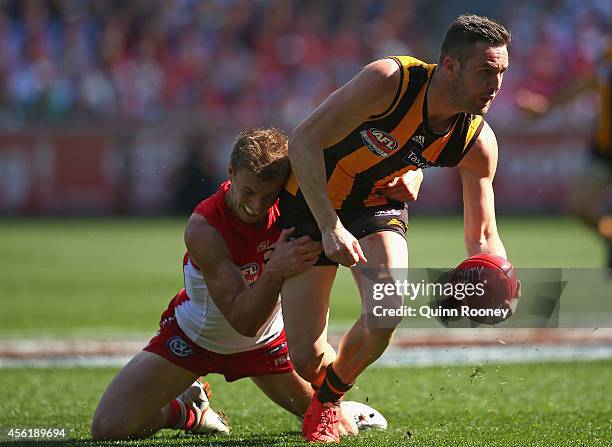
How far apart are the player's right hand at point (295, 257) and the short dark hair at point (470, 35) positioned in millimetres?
965

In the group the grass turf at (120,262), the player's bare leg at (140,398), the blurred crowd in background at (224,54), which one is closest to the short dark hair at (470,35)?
the player's bare leg at (140,398)

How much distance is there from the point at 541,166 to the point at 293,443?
14.5 meters

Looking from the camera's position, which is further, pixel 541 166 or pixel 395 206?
pixel 541 166

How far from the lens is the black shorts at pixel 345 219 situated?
4582 mm

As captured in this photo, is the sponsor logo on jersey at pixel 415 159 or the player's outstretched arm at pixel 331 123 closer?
the player's outstretched arm at pixel 331 123

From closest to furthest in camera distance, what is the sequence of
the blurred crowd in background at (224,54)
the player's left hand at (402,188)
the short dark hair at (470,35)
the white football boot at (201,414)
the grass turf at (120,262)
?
1. the short dark hair at (470,35)
2. the player's left hand at (402,188)
3. the white football boot at (201,414)
4. the grass turf at (120,262)
5. the blurred crowd in background at (224,54)

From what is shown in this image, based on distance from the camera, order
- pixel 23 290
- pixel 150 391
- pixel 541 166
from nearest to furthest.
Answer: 1. pixel 150 391
2. pixel 23 290
3. pixel 541 166

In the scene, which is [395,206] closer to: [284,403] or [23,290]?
[284,403]

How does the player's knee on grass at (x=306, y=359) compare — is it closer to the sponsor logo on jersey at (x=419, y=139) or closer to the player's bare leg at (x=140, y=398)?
the player's bare leg at (x=140, y=398)

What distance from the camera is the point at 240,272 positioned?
4.65 m

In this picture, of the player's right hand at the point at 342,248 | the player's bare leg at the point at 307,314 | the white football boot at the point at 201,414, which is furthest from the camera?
the white football boot at the point at 201,414

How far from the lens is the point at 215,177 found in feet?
60.3

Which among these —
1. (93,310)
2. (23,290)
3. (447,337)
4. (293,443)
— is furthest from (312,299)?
(23,290)

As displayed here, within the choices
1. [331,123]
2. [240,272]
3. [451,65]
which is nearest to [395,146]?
[331,123]
